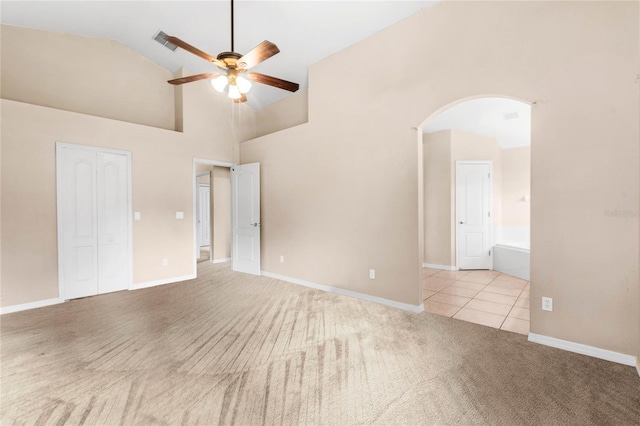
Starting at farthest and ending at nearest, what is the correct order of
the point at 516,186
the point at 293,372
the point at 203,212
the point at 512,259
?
the point at 203,212 → the point at 516,186 → the point at 512,259 → the point at 293,372

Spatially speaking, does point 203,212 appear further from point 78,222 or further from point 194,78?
point 194,78

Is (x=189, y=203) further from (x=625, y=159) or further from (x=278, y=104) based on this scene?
(x=625, y=159)

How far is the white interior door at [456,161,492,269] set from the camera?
5.77 metres

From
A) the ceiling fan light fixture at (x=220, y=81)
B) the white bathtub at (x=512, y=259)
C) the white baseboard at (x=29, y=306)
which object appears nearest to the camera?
the ceiling fan light fixture at (x=220, y=81)

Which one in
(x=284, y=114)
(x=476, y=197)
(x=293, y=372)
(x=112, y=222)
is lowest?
(x=293, y=372)

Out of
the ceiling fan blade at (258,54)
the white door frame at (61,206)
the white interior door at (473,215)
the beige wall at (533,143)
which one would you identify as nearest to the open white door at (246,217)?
the beige wall at (533,143)

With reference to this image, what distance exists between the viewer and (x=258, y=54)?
8.00 feet

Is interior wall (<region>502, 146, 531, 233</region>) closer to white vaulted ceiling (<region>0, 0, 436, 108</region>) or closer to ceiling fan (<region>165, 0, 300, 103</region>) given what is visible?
white vaulted ceiling (<region>0, 0, 436, 108</region>)

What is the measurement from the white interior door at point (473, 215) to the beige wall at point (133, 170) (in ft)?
15.5

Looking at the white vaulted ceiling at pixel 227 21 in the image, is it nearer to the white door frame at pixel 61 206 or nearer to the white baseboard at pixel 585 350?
the white door frame at pixel 61 206

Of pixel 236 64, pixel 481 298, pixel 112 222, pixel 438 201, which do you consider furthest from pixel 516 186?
pixel 112 222

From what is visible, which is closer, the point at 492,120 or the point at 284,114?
the point at 492,120

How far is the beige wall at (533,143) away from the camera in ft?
7.52

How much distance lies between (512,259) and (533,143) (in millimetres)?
3427
